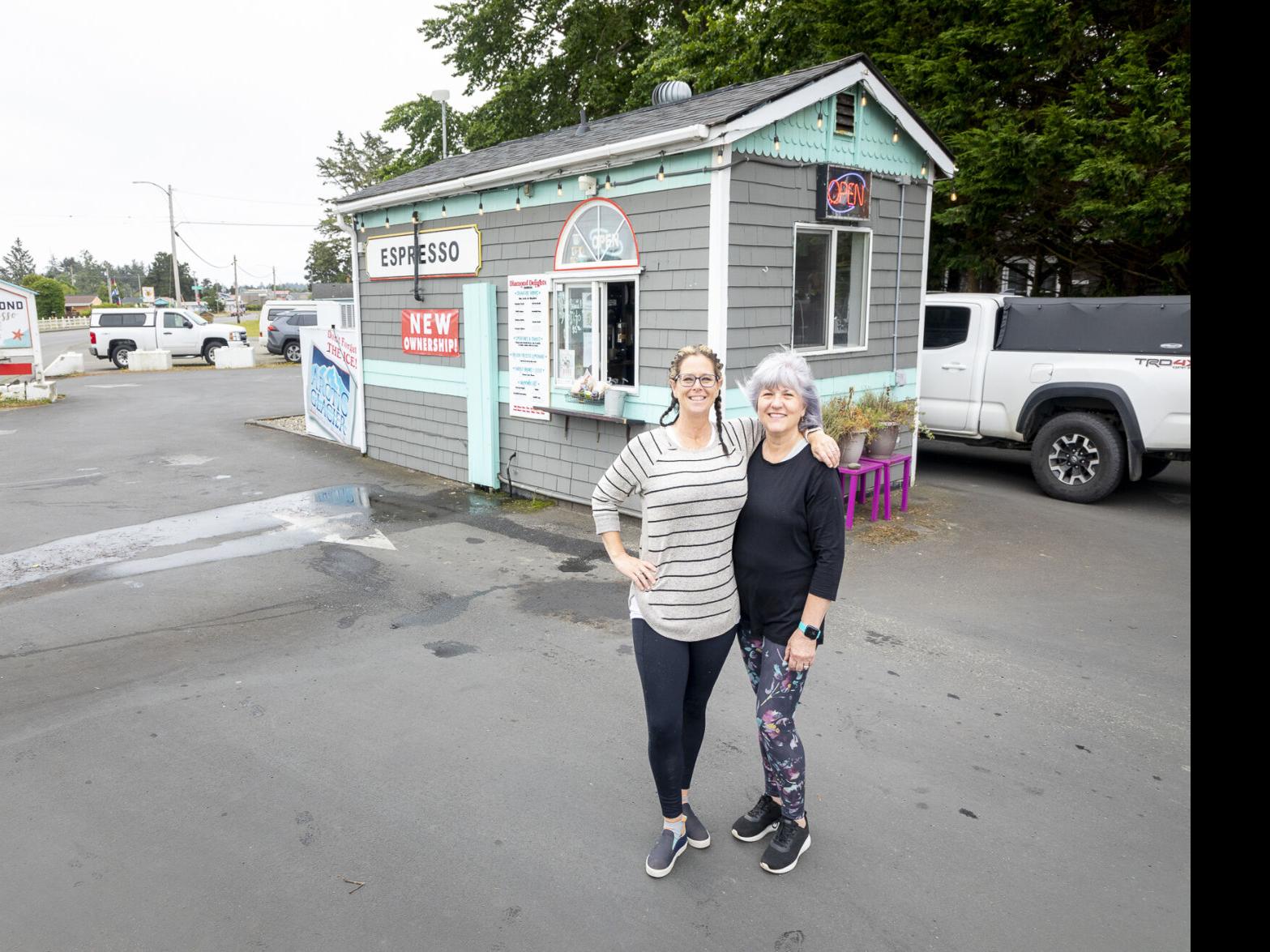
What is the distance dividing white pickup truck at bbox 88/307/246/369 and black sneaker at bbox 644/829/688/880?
2714cm

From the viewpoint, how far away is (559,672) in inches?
200

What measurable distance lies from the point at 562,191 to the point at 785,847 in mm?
6779

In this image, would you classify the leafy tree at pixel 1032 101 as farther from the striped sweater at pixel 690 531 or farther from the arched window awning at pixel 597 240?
the striped sweater at pixel 690 531

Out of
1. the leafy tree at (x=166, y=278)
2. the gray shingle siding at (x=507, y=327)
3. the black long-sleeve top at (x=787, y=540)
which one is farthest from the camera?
the leafy tree at (x=166, y=278)

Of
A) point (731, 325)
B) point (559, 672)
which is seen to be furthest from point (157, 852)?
point (731, 325)

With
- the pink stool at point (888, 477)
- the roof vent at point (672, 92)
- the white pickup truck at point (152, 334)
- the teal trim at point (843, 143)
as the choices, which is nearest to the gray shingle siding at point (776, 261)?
the teal trim at point (843, 143)

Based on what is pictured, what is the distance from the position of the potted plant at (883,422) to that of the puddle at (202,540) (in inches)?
174

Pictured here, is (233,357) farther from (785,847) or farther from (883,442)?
(785,847)

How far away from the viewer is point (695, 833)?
11.3 feet

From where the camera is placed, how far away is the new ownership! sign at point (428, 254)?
9750mm

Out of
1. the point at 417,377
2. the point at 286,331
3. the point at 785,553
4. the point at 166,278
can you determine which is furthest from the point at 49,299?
the point at 785,553

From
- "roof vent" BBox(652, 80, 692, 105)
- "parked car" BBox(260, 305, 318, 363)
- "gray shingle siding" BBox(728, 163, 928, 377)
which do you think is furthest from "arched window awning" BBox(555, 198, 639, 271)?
"parked car" BBox(260, 305, 318, 363)
